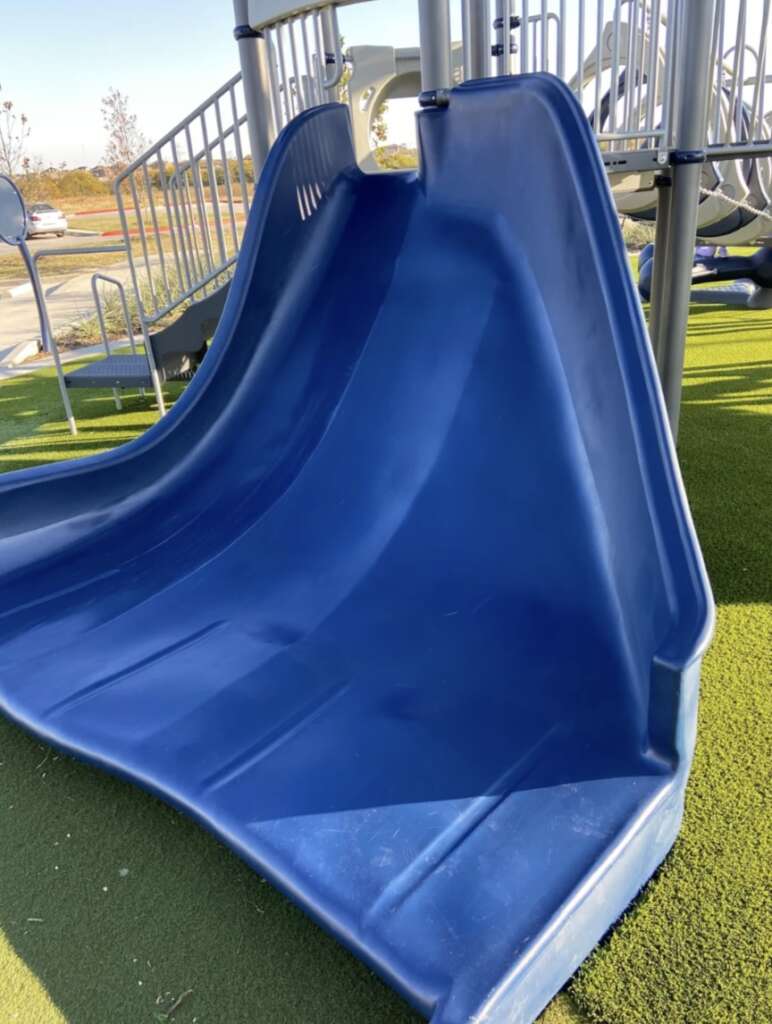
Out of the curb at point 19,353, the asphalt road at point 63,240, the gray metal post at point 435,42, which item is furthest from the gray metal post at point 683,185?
the asphalt road at point 63,240

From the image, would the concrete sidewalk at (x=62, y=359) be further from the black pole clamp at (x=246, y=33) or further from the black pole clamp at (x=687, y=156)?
the black pole clamp at (x=687, y=156)

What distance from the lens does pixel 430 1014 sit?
121 cm

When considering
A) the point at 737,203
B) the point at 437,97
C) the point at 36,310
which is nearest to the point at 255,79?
the point at 437,97

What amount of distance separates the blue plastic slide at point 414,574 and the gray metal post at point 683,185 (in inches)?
35.6

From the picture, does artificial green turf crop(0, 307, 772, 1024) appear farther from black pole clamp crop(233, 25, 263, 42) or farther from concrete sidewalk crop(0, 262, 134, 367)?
concrete sidewalk crop(0, 262, 134, 367)

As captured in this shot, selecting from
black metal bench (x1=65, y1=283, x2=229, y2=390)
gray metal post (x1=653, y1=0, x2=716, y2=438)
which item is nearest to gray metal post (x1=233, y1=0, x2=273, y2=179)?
black metal bench (x1=65, y1=283, x2=229, y2=390)

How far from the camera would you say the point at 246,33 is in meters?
3.55

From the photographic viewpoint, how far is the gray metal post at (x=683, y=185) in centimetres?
281

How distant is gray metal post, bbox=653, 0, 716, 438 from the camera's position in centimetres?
281

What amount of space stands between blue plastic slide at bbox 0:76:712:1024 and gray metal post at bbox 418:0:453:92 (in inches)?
4.4

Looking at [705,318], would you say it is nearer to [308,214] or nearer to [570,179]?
[308,214]

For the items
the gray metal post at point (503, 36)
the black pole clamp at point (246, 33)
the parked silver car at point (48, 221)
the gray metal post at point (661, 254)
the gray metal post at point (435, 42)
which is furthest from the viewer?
the parked silver car at point (48, 221)

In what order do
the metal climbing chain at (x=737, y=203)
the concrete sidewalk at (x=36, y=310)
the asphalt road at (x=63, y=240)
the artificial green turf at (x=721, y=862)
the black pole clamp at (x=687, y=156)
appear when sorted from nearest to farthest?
the artificial green turf at (x=721, y=862), the black pole clamp at (x=687, y=156), the metal climbing chain at (x=737, y=203), the concrete sidewalk at (x=36, y=310), the asphalt road at (x=63, y=240)

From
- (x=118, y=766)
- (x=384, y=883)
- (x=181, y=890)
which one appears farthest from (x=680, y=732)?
(x=118, y=766)
